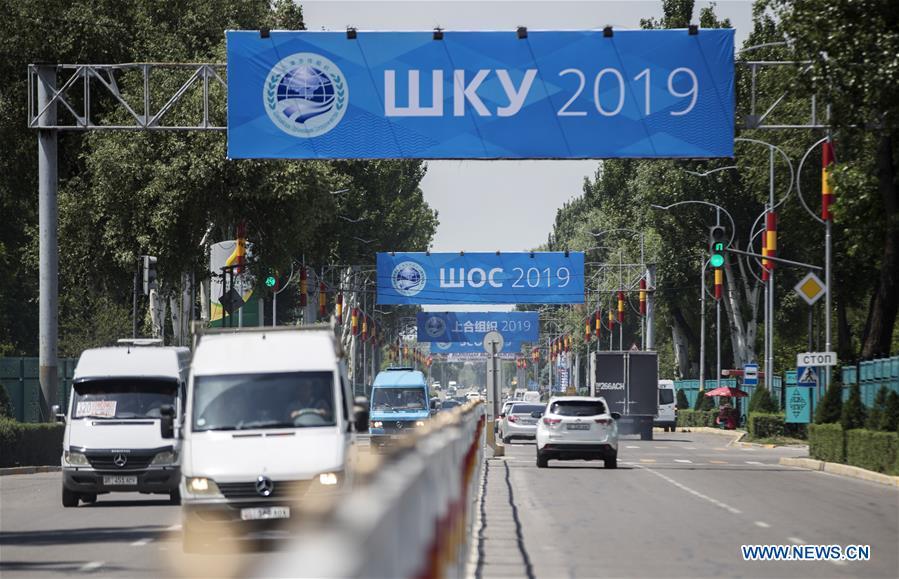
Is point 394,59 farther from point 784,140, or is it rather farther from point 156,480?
point 784,140

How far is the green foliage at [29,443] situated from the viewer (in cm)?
3447

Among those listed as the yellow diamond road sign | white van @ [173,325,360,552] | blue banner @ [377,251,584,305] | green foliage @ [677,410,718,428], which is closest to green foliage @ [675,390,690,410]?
green foliage @ [677,410,718,428]

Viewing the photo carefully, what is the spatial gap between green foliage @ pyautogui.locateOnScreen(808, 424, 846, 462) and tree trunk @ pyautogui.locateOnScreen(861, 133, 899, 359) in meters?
2.70

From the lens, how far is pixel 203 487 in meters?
16.2

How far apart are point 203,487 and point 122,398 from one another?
8.97 metres

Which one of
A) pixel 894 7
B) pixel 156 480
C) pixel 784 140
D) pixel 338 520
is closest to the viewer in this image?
pixel 338 520

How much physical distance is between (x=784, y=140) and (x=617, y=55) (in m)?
36.4

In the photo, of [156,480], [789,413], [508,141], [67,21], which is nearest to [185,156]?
Result: [67,21]

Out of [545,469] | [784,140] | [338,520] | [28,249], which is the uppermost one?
[784,140]

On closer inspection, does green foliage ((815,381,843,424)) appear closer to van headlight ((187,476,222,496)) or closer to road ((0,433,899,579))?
road ((0,433,899,579))

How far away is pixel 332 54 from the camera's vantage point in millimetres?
33812

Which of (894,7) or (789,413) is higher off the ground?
(894,7)

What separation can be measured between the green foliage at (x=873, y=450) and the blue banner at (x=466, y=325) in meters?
67.5

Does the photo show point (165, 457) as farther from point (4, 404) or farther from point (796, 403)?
point (796, 403)
